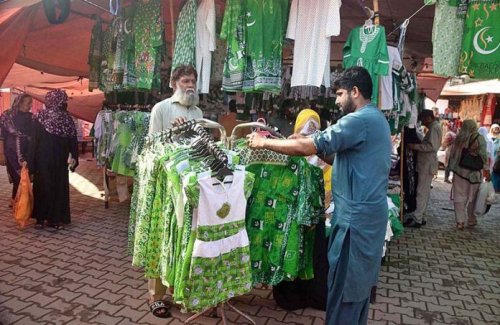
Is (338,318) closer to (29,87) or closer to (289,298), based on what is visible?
(289,298)

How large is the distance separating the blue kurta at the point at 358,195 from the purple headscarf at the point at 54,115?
13.7 ft

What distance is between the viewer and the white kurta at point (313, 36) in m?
3.78

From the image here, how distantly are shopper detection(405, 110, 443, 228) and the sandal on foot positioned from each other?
15.8 feet

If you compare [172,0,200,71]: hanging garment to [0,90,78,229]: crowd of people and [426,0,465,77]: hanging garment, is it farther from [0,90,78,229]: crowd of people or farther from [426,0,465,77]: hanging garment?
[426,0,465,77]: hanging garment

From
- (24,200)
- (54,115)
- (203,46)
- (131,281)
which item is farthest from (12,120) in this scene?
(131,281)

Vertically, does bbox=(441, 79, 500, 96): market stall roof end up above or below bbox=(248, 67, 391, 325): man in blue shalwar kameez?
above

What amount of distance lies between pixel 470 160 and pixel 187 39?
4.77m

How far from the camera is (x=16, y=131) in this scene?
19.5 feet

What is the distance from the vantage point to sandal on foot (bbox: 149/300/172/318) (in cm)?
321

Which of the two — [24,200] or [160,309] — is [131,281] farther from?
[24,200]

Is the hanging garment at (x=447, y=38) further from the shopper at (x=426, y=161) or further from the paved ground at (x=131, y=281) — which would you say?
the shopper at (x=426, y=161)

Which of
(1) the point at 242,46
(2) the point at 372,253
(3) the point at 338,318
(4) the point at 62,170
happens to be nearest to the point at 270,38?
(1) the point at 242,46

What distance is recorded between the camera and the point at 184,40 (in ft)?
14.6

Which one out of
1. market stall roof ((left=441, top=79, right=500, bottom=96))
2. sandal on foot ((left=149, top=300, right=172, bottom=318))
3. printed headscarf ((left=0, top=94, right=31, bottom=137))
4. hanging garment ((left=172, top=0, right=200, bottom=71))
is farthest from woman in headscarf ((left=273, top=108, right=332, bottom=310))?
market stall roof ((left=441, top=79, right=500, bottom=96))
